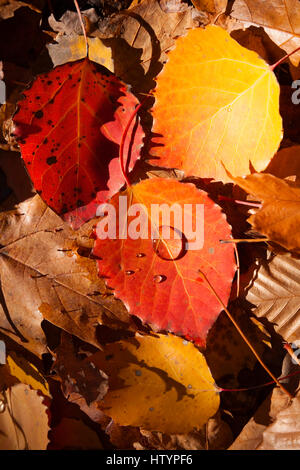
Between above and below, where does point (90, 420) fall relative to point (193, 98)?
below

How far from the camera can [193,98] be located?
824 millimetres

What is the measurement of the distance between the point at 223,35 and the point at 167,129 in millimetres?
191

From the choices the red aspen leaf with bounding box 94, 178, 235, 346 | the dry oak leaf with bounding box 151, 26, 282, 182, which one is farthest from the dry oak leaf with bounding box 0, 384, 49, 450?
the dry oak leaf with bounding box 151, 26, 282, 182

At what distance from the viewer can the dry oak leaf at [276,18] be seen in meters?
0.80

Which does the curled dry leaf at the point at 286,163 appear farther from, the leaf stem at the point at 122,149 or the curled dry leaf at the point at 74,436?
the curled dry leaf at the point at 74,436

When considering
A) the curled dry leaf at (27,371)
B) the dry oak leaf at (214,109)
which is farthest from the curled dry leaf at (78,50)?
the curled dry leaf at (27,371)

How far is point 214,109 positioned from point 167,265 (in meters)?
0.31

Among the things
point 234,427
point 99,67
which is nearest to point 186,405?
point 234,427

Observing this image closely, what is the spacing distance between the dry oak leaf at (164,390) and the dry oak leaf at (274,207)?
286 mm

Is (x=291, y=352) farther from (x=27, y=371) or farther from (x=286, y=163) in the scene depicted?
(x=27, y=371)

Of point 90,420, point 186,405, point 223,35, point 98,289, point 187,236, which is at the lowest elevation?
point 90,420

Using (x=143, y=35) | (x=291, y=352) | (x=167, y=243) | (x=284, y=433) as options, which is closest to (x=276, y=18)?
(x=143, y=35)

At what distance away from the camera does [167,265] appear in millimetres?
843

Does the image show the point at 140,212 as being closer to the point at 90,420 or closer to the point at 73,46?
the point at 73,46
